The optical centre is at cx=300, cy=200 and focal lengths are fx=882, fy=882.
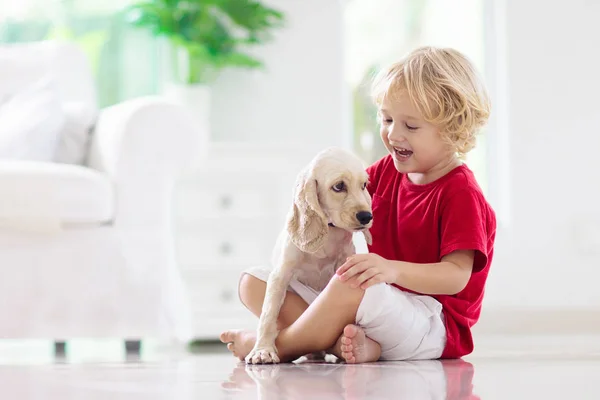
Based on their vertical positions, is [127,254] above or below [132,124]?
below

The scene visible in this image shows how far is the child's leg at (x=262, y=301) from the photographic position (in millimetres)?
1688

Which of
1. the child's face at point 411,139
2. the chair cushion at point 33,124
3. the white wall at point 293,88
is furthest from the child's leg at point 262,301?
the white wall at point 293,88

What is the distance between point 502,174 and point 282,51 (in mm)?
1159

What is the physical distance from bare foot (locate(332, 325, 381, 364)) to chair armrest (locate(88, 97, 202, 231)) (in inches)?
44.1

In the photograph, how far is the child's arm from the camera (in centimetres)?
155

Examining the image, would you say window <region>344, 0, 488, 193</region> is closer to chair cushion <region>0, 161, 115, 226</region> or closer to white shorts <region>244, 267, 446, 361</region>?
chair cushion <region>0, 161, 115, 226</region>

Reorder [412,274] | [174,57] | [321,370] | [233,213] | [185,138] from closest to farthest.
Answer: [321,370] < [412,274] < [185,138] < [233,213] < [174,57]

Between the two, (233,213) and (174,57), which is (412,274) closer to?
(233,213)

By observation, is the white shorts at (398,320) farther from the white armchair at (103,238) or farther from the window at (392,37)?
the window at (392,37)

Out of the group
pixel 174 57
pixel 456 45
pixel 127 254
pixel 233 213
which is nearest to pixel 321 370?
pixel 127 254

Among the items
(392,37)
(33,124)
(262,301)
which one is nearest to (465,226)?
(262,301)

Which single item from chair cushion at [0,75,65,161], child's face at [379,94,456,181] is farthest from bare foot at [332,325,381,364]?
chair cushion at [0,75,65,161]

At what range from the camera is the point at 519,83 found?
403 centimetres

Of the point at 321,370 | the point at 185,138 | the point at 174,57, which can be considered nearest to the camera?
the point at 321,370
